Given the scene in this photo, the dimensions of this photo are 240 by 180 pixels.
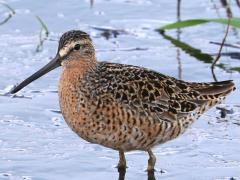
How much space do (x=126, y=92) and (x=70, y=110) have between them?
424 millimetres

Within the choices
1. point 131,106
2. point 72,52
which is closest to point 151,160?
point 131,106

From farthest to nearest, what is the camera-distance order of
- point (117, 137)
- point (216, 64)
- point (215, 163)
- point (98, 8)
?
point (98, 8)
point (216, 64)
point (215, 163)
point (117, 137)

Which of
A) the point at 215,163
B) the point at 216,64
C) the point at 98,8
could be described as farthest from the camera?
the point at 98,8

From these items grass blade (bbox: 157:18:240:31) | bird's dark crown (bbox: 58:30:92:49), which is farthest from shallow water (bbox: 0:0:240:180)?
bird's dark crown (bbox: 58:30:92:49)

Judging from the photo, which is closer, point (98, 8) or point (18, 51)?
point (18, 51)

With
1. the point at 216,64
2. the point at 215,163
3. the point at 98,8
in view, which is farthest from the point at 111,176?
the point at 98,8

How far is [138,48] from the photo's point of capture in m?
9.99

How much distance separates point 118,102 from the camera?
706cm

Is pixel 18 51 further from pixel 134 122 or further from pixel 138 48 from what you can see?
pixel 134 122

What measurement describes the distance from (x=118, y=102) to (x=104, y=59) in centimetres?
264

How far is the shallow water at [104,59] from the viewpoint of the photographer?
7.41 m

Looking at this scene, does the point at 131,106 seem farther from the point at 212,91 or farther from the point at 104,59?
the point at 104,59

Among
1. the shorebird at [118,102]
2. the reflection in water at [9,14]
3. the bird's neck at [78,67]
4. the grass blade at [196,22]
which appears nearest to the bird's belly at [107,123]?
the shorebird at [118,102]

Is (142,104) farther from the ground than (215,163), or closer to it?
farther from the ground
